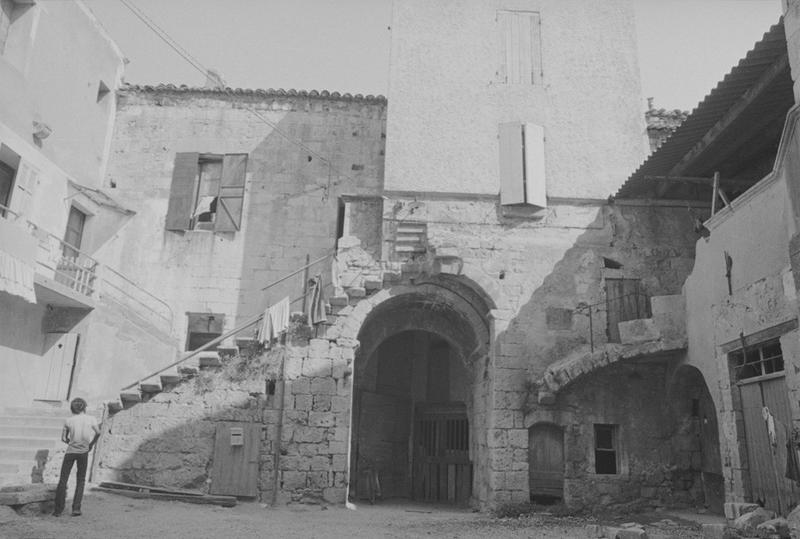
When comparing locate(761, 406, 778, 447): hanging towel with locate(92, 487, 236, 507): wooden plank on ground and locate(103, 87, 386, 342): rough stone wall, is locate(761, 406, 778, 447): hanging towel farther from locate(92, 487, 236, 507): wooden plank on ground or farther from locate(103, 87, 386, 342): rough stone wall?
locate(103, 87, 386, 342): rough stone wall

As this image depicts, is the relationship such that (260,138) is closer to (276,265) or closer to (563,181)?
(276,265)

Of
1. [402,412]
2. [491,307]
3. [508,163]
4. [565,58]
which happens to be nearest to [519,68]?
[565,58]

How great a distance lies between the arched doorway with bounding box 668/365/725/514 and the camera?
37.7 feet

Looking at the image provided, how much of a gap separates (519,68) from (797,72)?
744 cm

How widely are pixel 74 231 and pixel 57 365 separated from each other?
11.2 feet

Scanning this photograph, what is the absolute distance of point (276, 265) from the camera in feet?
48.9

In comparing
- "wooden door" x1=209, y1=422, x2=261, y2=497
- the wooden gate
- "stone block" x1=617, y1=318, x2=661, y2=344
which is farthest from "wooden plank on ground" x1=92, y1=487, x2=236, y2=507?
"stone block" x1=617, y1=318, x2=661, y2=344

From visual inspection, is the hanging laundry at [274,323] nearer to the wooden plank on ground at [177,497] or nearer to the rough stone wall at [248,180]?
the rough stone wall at [248,180]

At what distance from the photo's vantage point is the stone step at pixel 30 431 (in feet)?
35.0

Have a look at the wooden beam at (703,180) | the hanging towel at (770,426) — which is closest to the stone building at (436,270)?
the wooden beam at (703,180)

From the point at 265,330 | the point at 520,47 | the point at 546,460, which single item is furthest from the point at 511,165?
the point at 265,330

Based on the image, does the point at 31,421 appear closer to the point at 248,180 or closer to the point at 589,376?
the point at 248,180

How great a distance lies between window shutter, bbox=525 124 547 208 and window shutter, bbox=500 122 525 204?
128mm

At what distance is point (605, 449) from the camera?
1231cm
